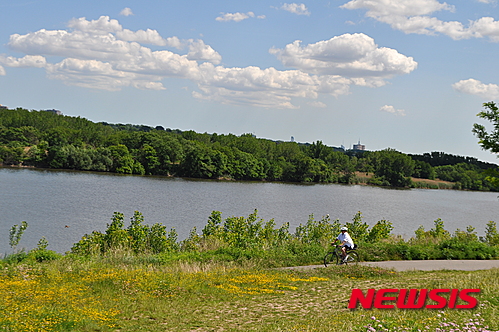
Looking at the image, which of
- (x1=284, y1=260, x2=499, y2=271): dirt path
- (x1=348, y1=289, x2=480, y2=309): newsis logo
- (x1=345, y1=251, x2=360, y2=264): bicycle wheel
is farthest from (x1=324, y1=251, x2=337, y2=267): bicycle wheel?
(x1=348, y1=289, x2=480, y2=309): newsis logo

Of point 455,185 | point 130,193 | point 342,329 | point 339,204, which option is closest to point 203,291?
point 342,329

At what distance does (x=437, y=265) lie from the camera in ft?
65.8

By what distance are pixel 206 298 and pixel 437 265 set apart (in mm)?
11902

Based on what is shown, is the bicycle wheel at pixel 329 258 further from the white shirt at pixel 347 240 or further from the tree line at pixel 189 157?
the tree line at pixel 189 157

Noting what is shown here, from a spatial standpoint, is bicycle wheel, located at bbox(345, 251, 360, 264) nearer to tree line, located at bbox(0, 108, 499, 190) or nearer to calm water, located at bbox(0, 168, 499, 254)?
calm water, located at bbox(0, 168, 499, 254)

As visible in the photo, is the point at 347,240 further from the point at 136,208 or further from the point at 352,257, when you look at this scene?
the point at 136,208

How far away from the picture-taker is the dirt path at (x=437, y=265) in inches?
754

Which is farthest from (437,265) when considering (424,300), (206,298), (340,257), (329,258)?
(206,298)

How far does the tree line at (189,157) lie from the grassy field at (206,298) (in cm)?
8415

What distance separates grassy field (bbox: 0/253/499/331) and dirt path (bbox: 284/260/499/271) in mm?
1602

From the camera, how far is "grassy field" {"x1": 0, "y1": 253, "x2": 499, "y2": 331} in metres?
8.96

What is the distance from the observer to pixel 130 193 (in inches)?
2381

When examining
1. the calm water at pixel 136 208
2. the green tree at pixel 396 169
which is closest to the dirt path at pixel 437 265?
the calm water at pixel 136 208

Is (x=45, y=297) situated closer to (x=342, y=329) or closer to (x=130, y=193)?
(x=342, y=329)
